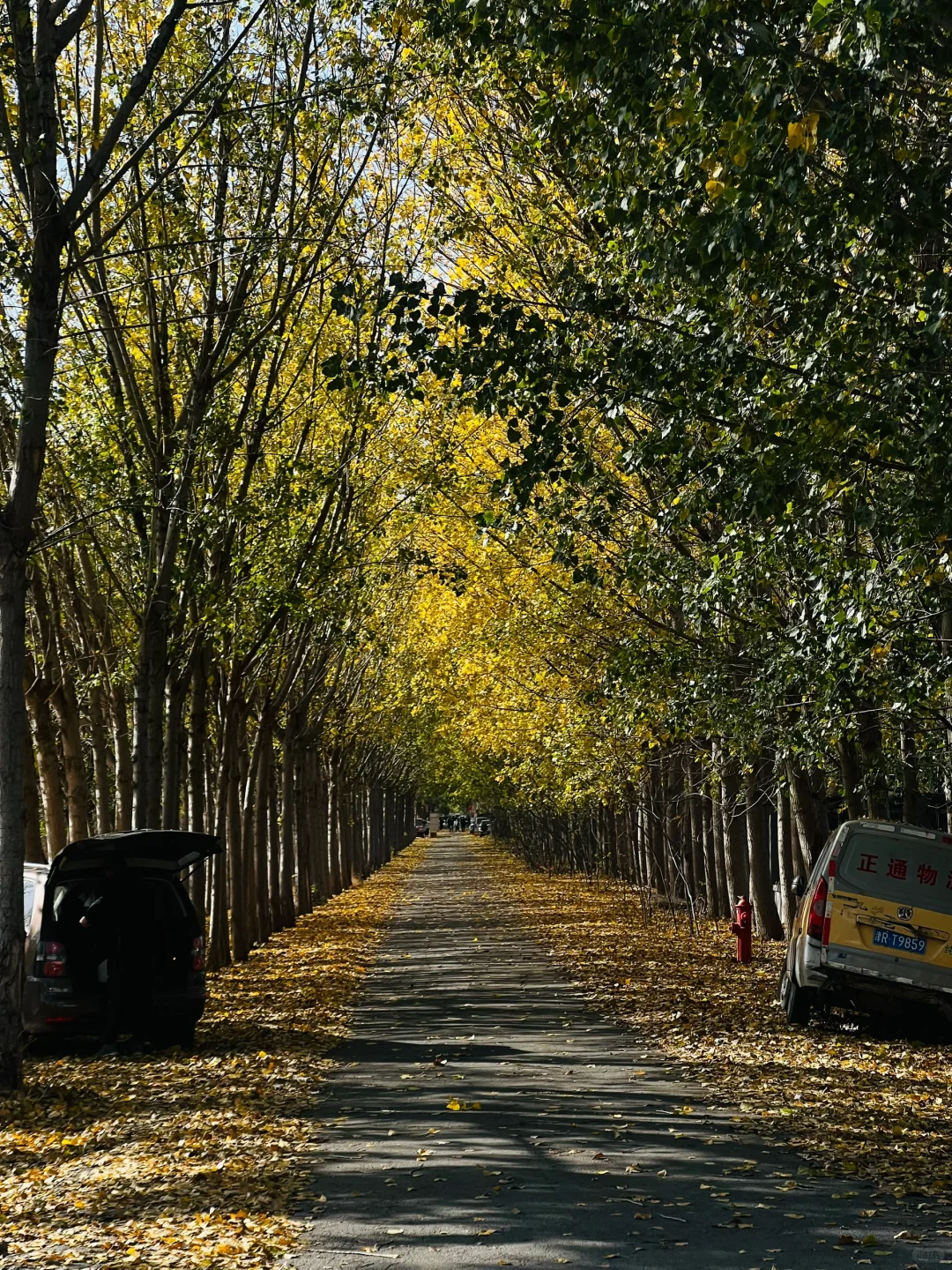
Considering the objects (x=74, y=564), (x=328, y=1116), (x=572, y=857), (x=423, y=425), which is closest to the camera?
(x=328, y=1116)

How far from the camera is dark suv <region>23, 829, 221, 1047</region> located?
12484 mm

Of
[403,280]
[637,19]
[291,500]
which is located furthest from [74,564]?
[637,19]

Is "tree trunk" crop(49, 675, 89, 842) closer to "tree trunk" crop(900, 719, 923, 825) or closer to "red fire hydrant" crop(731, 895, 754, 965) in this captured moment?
"red fire hydrant" crop(731, 895, 754, 965)

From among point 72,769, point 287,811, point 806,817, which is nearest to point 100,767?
point 72,769

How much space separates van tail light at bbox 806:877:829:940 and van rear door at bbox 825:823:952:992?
0.27ft

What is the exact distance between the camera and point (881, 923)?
12.9m

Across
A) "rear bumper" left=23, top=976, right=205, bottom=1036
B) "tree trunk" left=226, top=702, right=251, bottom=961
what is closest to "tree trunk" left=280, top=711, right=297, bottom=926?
"tree trunk" left=226, top=702, right=251, bottom=961

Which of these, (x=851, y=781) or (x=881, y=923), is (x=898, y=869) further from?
(x=851, y=781)

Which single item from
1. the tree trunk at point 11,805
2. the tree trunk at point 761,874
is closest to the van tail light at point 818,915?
the tree trunk at point 11,805

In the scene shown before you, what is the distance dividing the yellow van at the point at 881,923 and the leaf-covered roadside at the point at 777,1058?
527 millimetres

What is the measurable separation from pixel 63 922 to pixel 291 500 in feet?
22.1

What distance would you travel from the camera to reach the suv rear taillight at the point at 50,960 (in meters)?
12.4

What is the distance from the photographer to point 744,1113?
30.8ft

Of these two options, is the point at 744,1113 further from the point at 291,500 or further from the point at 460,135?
the point at 460,135
